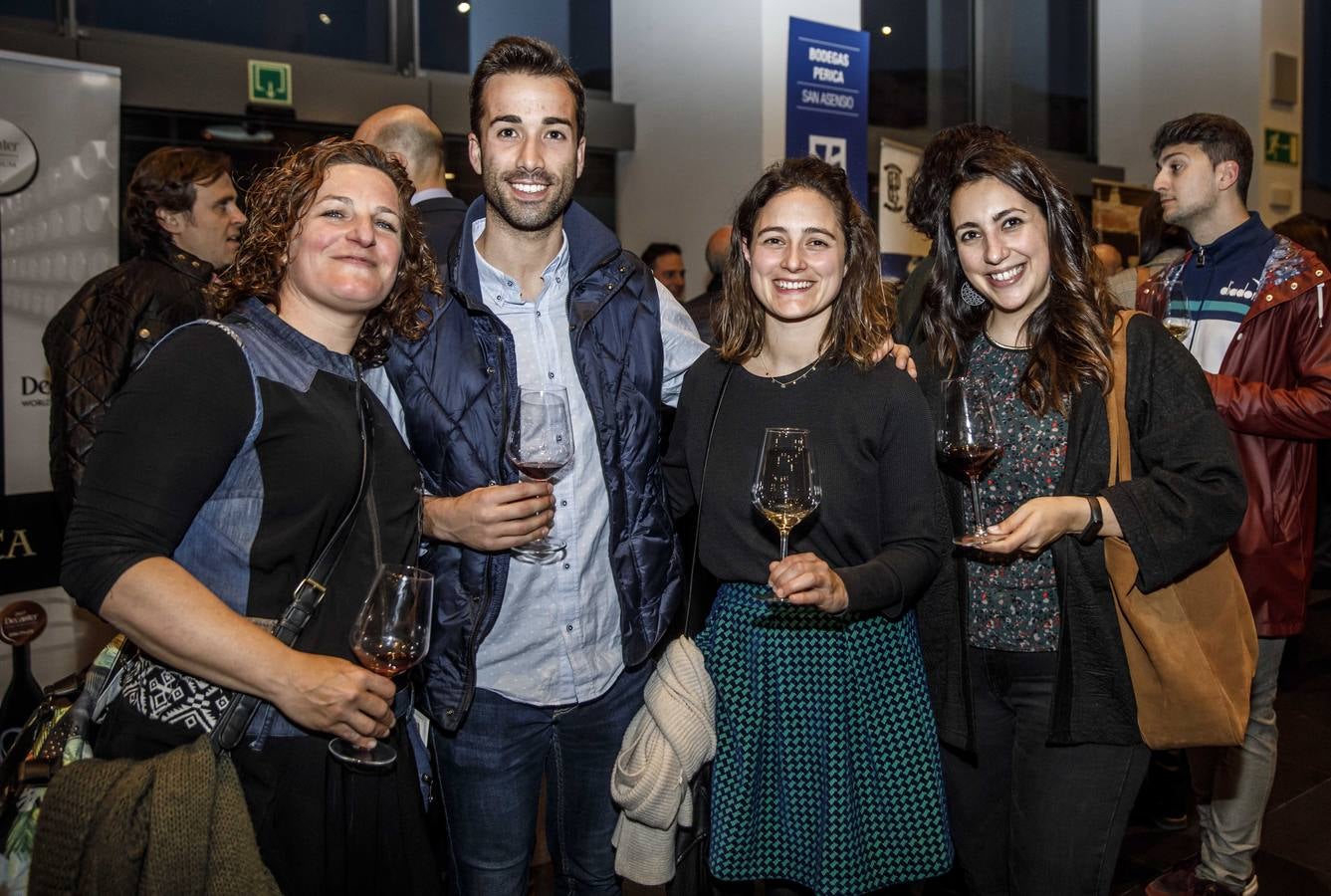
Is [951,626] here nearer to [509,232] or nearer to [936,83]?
[509,232]

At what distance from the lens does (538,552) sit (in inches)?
76.0

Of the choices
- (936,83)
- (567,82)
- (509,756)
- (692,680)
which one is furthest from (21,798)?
(936,83)

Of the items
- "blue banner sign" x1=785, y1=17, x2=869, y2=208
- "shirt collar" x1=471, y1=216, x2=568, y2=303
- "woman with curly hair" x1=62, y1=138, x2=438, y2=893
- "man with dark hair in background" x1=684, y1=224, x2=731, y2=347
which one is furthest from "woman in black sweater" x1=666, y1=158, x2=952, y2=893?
"blue banner sign" x1=785, y1=17, x2=869, y2=208

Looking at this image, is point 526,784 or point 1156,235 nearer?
point 526,784

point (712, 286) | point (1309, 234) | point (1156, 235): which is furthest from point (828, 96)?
point (1309, 234)

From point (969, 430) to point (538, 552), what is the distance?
0.81 m

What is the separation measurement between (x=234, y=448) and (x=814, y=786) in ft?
4.03

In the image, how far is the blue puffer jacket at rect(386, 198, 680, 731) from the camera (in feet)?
6.72

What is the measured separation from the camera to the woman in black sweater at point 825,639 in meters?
2.04

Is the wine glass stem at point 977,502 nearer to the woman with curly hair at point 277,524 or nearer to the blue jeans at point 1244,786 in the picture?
the woman with curly hair at point 277,524

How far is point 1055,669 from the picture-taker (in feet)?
6.70

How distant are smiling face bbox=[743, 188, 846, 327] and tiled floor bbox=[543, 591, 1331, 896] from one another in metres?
1.58

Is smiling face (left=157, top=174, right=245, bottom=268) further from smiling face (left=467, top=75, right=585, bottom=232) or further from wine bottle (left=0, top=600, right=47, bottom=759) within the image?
smiling face (left=467, top=75, right=585, bottom=232)

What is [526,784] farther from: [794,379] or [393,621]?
[794,379]
